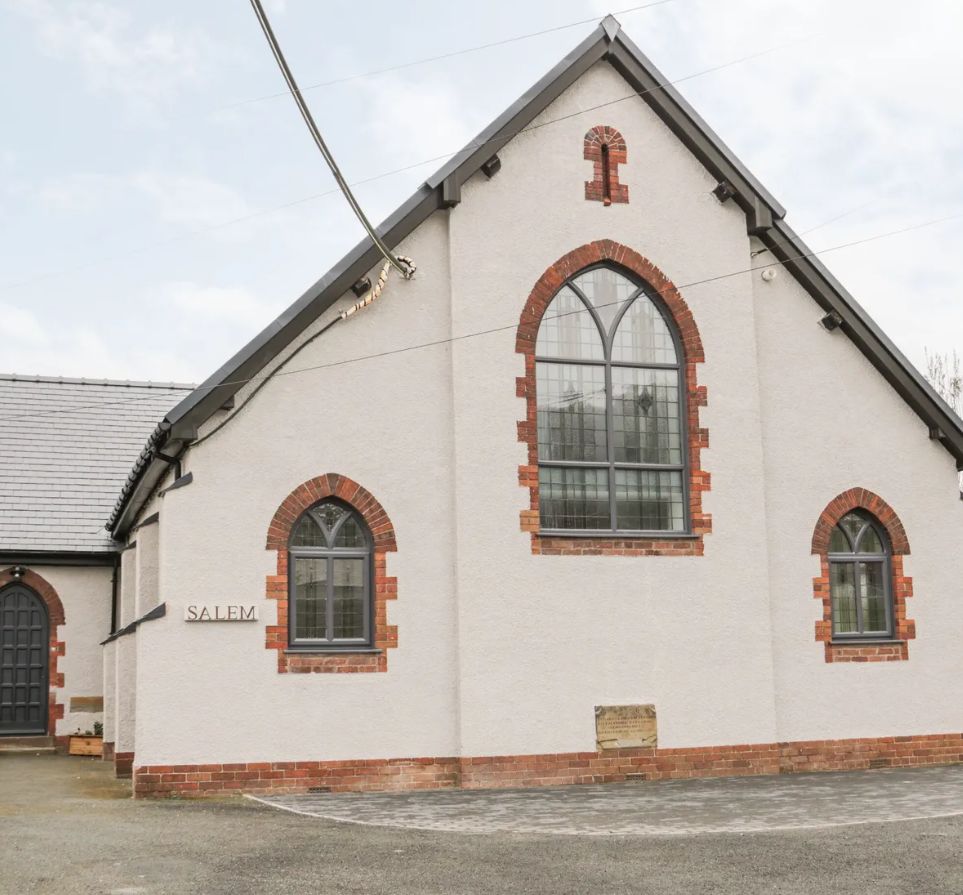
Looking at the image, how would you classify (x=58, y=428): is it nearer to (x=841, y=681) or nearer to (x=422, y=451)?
(x=422, y=451)

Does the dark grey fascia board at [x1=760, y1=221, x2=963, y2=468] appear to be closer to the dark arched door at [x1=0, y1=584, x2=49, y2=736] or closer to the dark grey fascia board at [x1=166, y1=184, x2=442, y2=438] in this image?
the dark grey fascia board at [x1=166, y1=184, x2=442, y2=438]

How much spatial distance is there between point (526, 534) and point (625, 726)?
2.55m

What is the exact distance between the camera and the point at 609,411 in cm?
1605

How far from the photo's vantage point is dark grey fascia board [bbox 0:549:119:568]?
2217cm

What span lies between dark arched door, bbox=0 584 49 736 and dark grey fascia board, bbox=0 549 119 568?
1.64 ft

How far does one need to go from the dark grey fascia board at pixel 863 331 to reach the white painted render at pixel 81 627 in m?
12.8

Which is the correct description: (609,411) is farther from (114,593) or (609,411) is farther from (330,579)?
(114,593)

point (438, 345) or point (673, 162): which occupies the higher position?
point (673, 162)

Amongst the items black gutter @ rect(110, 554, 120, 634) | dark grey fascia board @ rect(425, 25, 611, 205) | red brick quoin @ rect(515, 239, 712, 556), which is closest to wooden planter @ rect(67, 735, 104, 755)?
black gutter @ rect(110, 554, 120, 634)

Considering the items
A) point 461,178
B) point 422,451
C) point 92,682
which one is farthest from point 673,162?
point 92,682

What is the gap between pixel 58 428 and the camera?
25.2 m

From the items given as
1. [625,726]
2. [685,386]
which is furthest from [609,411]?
[625,726]

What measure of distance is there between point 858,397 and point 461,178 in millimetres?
6131

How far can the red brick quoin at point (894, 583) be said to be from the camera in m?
16.6
